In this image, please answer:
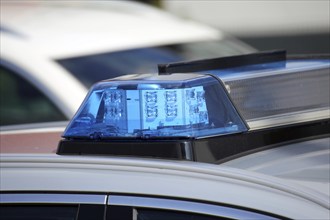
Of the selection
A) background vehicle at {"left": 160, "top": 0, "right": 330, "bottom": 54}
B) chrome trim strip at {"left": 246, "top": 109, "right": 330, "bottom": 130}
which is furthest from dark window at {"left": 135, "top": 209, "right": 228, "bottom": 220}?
background vehicle at {"left": 160, "top": 0, "right": 330, "bottom": 54}

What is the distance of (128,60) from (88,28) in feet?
1.31

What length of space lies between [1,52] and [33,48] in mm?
177

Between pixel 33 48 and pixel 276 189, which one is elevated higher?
pixel 33 48

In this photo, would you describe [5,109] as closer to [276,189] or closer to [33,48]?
[33,48]

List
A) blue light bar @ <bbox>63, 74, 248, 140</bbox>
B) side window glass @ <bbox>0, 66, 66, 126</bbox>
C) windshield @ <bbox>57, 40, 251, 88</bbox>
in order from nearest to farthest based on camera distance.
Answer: blue light bar @ <bbox>63, 74, 248, 140</bbox> → side window glass @ <bbox>0, 66, 66, 126</bbox> → windshield @ <bbox>57, 40, 251, 88</bbox>

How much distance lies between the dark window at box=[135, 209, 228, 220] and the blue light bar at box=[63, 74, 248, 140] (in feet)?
0.84

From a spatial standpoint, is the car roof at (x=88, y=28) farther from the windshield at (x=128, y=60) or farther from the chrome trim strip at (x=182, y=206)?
the chrome trim strip at (x=182, y=206)

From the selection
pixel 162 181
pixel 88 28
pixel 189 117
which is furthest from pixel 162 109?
pixel 88 28

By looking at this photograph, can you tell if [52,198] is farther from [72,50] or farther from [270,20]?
[270,20]

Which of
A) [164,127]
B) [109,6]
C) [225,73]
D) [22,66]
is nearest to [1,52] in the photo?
[22,66]

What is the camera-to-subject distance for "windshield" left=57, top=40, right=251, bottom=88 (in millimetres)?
4551

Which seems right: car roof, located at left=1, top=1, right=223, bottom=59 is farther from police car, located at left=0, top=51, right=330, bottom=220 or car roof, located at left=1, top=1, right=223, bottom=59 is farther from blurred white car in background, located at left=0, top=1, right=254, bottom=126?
police car, located at left=0, top=51, right=330, bottom=220

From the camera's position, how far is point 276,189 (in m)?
1.82

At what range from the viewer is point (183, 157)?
199 centimetres
